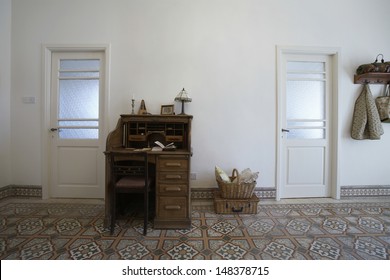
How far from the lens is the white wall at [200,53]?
8.03ft

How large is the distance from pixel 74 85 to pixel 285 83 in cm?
328

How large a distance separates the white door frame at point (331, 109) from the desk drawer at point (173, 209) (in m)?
1.54

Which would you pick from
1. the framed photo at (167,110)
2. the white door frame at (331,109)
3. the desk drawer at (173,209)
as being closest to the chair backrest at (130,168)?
the desk drawer at (173,209)

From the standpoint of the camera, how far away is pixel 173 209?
1.83 m

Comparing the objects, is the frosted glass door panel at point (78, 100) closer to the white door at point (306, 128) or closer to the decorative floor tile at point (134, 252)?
the decorative floor tile at point (134, 252)

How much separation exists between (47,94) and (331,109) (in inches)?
174

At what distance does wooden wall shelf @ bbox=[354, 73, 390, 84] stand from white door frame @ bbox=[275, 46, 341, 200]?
0.96 ft

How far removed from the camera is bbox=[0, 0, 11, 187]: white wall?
2.44m

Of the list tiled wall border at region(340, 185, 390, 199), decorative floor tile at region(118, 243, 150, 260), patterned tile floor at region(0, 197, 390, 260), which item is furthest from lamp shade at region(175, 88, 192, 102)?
tiled wall border at region(340, 185, 390, 199)

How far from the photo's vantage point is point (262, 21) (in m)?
2.47

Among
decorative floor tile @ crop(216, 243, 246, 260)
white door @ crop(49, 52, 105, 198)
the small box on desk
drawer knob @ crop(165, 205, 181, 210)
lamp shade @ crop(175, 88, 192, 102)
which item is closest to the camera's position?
decorative floor tile @ crop(216, 243, 246, 260)

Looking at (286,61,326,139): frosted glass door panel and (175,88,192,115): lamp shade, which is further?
(286,61,326,139): frosted glass door panel

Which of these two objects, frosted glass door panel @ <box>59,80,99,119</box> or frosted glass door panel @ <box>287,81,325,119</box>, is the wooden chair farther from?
frosted glass door panel @ <box>287,81,325,119</box>

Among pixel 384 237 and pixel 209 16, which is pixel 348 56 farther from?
pixel 384 237
